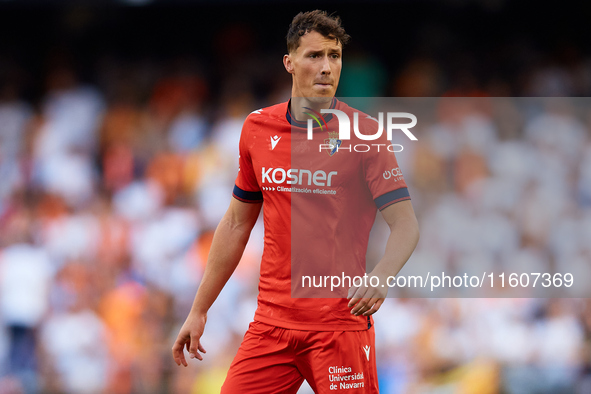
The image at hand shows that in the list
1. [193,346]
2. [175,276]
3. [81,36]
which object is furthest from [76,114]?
[193,346]

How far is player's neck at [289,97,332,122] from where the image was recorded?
130 inches

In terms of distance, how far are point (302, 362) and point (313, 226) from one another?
24.7 inches

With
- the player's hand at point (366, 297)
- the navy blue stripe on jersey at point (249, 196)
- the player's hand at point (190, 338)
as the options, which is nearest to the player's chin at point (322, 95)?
the navy blue stripe on jersey at point (249, 196)

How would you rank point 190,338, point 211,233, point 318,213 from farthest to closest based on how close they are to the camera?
point 211,233, point 190,338, point 318,213

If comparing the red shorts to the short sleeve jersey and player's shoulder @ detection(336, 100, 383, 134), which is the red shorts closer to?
the short sleeve jersey

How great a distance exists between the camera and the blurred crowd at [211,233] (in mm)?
6082

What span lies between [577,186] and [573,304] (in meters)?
1.49

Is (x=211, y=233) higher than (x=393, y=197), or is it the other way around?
(x=211, y=233)

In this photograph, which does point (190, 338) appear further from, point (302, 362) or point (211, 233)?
point (211, 233)

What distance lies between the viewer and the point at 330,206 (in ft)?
10.3

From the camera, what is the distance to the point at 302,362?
3.10 m

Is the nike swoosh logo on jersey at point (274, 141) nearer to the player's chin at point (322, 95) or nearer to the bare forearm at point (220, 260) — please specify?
the player's chin at point (322, 95)

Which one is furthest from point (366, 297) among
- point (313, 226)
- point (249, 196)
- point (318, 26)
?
point (318, 26)

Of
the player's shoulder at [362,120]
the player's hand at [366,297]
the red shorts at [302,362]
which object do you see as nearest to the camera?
the player's hand at [366,297]
